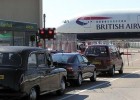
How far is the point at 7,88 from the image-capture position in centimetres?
1219

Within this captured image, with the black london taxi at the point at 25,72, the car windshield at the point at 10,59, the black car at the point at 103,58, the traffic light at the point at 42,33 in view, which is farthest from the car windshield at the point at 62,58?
the traffic light at the point at 42,33

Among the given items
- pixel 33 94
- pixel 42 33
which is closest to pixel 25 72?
pixel 33 94

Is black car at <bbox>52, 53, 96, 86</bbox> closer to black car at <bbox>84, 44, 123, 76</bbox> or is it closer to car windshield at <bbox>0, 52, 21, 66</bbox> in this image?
black car at <bbox>84, 44, 123, 76</bbox>

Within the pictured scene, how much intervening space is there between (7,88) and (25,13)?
21.3 meters

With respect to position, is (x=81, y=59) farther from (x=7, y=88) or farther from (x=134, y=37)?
(x=134, y=37)

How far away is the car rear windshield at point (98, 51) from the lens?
82.5 ft

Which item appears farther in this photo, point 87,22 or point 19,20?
point 87,22

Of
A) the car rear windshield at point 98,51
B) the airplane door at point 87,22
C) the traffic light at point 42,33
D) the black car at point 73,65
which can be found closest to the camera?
the black car at point 73,65

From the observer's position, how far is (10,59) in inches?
502

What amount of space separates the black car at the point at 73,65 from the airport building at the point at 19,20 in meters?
4.91

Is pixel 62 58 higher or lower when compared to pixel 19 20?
lower

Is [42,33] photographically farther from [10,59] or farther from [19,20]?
[10,59]

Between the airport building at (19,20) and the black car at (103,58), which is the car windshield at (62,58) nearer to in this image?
the airport building at (19,20)

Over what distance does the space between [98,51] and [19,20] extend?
9.03m
